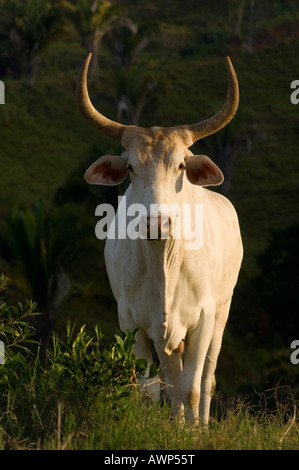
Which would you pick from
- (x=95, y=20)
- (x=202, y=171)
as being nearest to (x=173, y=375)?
(x=202, y=171)

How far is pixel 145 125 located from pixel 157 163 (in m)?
38.1

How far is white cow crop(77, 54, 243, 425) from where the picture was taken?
5.29 m

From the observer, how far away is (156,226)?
4914mm

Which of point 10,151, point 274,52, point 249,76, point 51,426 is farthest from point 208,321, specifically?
point 274,52

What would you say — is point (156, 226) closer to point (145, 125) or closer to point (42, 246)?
point (42, 246)

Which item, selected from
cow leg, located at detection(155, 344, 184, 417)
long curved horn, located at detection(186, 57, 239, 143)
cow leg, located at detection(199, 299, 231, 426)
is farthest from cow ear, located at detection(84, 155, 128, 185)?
cow leg, located at detection(199, 299, 231, 426)

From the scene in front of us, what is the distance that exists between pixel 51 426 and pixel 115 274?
1698mm

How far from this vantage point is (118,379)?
4.71 m

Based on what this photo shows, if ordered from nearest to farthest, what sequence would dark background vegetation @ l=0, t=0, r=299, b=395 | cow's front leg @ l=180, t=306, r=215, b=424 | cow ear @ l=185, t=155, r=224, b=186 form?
cow ear @ l=185, t=155, r=224, b=186, cow's front leg @ l=180, t=306, r=215, b=424, dark background vegetation @ l=0, t=0, r=299, b=395

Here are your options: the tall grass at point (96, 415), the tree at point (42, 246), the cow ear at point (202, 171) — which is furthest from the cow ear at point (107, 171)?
the tree at point (42, 246)

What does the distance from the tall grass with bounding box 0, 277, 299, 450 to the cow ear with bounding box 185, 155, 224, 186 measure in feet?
3.74

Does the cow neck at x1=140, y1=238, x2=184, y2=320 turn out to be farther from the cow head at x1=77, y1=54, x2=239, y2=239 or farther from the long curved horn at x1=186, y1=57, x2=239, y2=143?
the long curved horn at x1=186, y1=57, x2=239, y2=143

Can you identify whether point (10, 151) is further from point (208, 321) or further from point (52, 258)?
point (208, 321)
